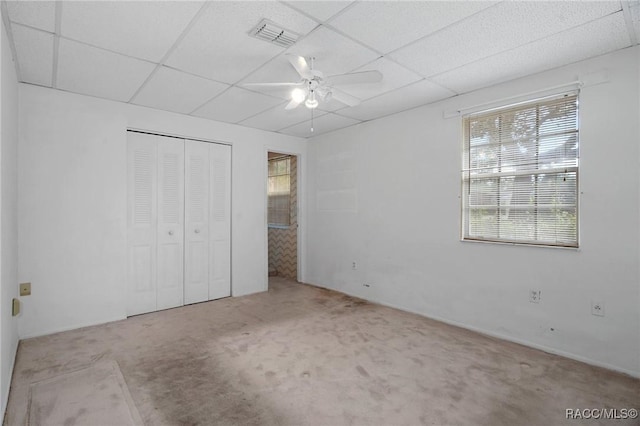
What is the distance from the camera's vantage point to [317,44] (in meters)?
2.41

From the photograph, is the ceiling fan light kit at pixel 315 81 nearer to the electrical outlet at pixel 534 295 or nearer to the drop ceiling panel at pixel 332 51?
the drop ceiling panel at pixel 332 51

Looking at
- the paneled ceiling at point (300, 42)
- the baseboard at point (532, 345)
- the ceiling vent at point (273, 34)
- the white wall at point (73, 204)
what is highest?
the paneled ceiling at point (300, 42)

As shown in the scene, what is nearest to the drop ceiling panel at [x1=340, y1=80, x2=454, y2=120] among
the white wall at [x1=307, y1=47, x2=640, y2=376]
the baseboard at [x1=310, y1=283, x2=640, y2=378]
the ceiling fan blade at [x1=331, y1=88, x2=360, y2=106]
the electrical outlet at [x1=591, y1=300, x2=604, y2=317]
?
the white wall at [x1=307, y1=47, x2=640, y2=376]

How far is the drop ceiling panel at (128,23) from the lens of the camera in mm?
1989

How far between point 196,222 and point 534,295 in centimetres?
392

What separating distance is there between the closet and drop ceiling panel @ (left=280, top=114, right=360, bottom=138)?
1.03 m

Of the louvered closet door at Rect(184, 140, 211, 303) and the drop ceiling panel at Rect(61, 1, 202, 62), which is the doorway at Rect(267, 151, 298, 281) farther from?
the drop ceiling panel at Rect(61, 1, 202, 62)

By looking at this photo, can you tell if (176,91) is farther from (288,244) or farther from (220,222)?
(288,244)

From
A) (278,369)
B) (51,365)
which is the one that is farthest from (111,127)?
(278,369)

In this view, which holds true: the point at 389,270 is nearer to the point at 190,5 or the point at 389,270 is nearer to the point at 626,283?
the point at 626,283

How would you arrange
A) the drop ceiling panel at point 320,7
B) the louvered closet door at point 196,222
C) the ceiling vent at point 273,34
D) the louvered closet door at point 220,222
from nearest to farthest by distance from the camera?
the drop ceiling panel at point 320,7
the ceiling vent at point 273,34
the louvered closet door at point 196,222
the louvered closet door at point 220,222

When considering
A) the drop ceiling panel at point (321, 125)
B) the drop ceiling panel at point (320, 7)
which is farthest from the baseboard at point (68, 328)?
the drop ceiling panel at point (320, 7)

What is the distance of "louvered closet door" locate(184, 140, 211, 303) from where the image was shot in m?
4.29

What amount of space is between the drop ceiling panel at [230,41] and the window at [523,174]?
218cm
